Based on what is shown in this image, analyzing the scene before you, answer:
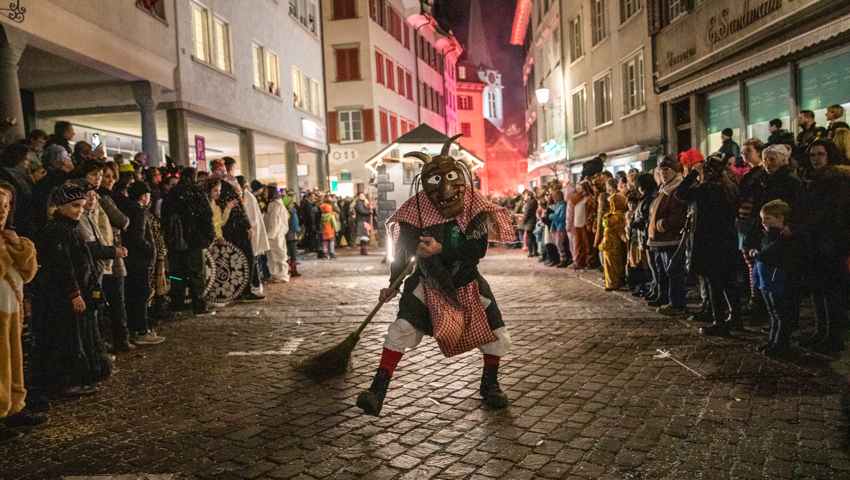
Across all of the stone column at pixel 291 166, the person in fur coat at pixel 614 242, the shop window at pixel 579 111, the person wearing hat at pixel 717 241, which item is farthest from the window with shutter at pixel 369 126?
the person wearing hat at pixel 717 241

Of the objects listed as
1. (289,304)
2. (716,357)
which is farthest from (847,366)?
(289,304)

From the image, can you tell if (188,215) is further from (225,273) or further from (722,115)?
(722,115)

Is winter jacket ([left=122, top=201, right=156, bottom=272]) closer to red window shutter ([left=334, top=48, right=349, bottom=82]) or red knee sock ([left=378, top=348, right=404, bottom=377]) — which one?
red knee sock ([left=378, top=348, right=404, bottom=377])

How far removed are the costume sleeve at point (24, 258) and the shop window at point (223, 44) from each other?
1626cm

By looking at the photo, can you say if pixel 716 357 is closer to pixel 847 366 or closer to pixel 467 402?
pixel 847 366

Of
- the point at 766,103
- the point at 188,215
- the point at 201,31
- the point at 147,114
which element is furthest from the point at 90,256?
the point at 201,31

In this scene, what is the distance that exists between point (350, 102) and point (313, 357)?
3285 cm

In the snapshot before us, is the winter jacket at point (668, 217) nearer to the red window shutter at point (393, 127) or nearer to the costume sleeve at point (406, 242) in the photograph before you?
the costume sleeve at point (406, 242)

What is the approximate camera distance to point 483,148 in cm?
7444

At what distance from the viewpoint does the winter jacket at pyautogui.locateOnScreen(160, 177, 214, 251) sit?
30.5ft

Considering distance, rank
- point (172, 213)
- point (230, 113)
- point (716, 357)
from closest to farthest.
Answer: point (716, 357), point (172, 213), point (230, 113)

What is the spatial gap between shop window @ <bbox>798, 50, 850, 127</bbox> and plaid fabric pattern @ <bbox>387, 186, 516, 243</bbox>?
9055 millimetres

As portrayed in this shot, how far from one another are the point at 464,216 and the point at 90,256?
11.2ft

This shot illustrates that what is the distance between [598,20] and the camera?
2538 centimetres
